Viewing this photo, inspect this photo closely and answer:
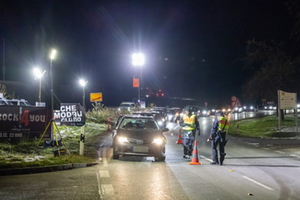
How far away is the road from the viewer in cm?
769

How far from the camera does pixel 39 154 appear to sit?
13328 mm

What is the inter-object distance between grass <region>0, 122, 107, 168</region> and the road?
74 centimetres

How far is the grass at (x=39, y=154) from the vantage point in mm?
10672

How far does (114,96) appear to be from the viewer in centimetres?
7488

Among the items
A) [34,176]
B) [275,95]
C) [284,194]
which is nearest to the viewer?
[284,194]

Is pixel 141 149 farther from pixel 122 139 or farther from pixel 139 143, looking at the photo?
pixel 122 139

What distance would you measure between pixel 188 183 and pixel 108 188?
198cm

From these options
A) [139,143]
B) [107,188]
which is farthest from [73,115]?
[107,188]

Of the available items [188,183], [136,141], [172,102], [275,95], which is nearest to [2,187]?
[188,183]

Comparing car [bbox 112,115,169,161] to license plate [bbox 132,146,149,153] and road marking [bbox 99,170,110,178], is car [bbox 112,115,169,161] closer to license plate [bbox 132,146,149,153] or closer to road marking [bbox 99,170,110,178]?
license plate [bbox 132,146,149,153]

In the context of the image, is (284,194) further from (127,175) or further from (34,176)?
(34,176)

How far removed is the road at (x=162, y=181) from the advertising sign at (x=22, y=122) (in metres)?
5.04

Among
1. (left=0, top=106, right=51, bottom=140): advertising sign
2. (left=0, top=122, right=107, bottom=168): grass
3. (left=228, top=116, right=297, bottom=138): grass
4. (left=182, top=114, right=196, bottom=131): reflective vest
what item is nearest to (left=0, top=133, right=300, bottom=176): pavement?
(left=0, top=122, right=107, bottom=168): grass

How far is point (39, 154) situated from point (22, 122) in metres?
3.23
